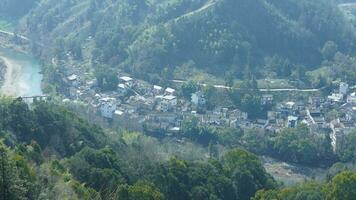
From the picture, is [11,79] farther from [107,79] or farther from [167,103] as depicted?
[167,103]

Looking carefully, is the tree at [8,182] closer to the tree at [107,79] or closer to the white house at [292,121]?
the white house at [292,121]

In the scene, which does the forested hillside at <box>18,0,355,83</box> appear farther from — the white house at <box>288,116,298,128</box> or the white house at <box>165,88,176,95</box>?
the white house at <box>288,116,298,128</box>

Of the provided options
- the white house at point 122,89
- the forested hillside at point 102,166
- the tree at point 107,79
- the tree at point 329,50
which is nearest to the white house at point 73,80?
the tree at point 107,79

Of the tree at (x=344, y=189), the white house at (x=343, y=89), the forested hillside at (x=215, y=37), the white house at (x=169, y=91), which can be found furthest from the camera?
the forested hillside at (x=215, y=37)

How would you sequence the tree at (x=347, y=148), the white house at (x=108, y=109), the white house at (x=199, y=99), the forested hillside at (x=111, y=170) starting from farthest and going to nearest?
the white house at (x=199, y=99)
the white house at (x=108, y=109)
the tree at (x=347, y=148)
the forested hillside at (x=111, y=170)

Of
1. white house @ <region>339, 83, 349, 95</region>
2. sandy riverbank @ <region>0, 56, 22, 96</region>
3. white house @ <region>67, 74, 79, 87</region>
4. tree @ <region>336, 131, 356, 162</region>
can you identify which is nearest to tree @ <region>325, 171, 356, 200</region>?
tree @ <region>336, 131, 356, 162</region>
